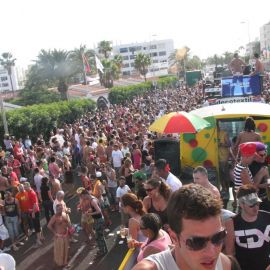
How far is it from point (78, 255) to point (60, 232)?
922 mm

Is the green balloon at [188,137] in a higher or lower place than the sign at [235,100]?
lower

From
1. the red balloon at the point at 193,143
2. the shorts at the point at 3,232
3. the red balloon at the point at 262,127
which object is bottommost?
the shorts at the point at 3,232

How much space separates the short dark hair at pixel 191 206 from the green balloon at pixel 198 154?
7.95 meters

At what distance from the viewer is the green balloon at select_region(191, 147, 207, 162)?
977cm

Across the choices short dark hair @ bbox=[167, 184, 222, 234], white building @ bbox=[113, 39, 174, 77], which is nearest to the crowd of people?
short dark hair @ bbox=[167, 184, 222, 234]

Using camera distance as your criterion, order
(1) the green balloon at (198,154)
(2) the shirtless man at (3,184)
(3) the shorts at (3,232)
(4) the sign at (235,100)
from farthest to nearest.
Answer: (4) the sign at (235,100) → (2) the shirtless man at (3,184) → (1) the green balloon at (198,154) → (3) the shorts at (3,232)

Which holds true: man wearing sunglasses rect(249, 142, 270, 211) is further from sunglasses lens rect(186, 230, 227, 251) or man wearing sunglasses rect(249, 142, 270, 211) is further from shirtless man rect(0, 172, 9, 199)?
shirtless man rect(0, 172, 9, 199)

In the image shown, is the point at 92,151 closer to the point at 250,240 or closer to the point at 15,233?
the point at 15,233

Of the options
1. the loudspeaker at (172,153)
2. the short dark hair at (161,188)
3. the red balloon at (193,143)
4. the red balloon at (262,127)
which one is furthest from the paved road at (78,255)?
the red balloon at (262,127)

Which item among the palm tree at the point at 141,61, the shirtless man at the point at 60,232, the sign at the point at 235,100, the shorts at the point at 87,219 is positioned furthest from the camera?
the palm tree at the point at 141,61

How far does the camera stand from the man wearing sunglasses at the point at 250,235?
3727 mm

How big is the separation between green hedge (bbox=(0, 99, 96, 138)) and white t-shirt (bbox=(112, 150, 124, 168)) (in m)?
11.5

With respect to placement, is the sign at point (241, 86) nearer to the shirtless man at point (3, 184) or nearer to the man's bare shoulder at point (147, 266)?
the shirtless man at point (3, 184)

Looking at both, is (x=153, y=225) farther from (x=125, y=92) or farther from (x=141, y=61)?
(x=141, y=61)
